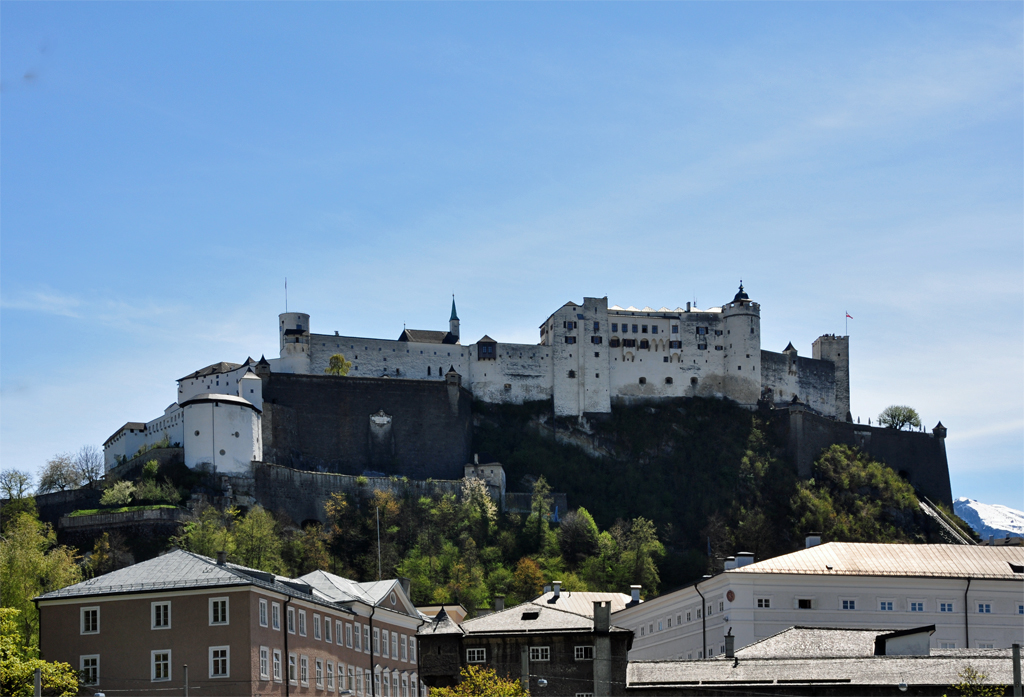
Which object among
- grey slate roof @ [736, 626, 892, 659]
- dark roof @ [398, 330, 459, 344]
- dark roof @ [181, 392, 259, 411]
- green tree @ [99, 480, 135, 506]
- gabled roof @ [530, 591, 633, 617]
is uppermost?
dark roof @ [398, 330, 459, 344]

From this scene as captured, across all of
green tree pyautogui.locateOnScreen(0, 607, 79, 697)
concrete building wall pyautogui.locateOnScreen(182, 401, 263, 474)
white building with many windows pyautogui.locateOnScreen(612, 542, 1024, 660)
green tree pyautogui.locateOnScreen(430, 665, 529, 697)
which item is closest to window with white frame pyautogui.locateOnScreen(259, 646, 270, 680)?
green tree pyautogui.locateOnScreen(430, 665, 529, 697)

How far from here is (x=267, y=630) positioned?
4891 cm

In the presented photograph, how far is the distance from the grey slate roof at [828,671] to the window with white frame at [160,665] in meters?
14.5

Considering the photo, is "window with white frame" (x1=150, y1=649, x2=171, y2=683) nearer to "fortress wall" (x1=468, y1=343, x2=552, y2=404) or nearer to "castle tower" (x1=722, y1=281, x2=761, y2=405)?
"fortress wall" (x1=468, y1=343, x2=552, y2=404)

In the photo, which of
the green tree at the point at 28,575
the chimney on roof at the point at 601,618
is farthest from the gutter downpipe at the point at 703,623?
the green tree at the point at 28,575

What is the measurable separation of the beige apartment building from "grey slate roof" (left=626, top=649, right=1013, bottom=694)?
12032mm

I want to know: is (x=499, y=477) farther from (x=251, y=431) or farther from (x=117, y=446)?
(x=117, y=446)

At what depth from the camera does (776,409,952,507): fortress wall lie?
A: 119 metres

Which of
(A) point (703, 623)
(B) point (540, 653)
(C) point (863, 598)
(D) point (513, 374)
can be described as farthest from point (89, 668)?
(D) point (513, 374)

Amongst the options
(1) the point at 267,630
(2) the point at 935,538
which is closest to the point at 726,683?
(1) the point at 267,630

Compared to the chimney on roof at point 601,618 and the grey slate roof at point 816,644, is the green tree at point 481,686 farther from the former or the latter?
the grey slate roof at point 816,644

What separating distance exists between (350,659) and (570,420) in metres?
63.8

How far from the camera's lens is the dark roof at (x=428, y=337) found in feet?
394

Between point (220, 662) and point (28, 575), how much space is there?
23.1 metres
